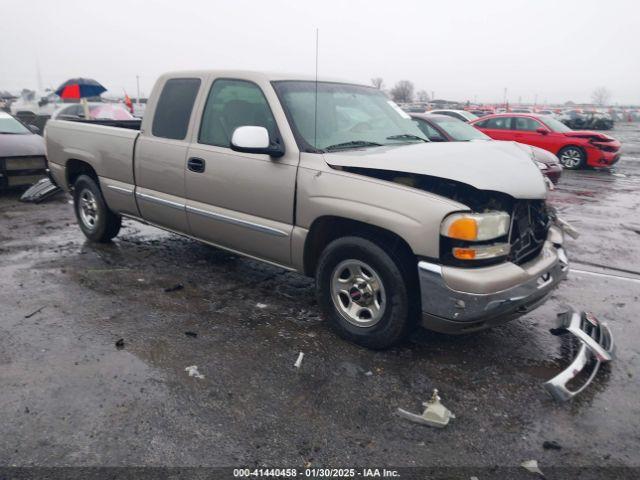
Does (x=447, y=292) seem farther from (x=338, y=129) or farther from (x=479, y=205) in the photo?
(x=338, y=129)

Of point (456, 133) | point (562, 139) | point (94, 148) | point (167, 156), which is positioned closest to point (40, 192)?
point (94, 148)

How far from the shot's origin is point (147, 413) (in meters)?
2.81

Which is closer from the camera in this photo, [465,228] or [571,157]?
[465,228]

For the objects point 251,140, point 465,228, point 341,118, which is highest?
point 341,118

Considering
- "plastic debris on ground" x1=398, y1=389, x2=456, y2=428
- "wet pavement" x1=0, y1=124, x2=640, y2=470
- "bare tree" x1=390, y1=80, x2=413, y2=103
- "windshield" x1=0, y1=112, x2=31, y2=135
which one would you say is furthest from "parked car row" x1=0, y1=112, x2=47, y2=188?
"bare tree" x1=390, y1=80, x2=413, y2=103

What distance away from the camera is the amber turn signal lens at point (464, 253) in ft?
9.90

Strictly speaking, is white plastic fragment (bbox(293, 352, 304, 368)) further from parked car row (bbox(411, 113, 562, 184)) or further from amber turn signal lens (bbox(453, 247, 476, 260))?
parked car row (bbox(411, 113, 562, 184))

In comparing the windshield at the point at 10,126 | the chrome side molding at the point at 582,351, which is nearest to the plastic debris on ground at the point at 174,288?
the chrome side molding at the point at 582,351

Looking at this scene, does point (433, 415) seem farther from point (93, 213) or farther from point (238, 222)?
point (93, 213)

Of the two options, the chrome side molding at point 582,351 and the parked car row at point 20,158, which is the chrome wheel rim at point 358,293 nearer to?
the chrome side molding at point 582,351

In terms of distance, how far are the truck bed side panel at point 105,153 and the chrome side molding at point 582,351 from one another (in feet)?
13.7

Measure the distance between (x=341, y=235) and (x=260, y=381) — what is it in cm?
121

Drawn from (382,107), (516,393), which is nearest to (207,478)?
(516,393)

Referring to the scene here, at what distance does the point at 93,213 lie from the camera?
596cm
